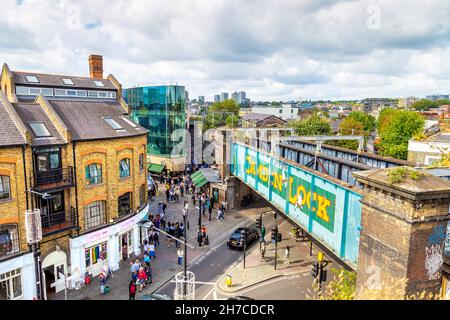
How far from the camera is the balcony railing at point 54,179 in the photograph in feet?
56.8

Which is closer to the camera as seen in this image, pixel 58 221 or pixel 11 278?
pixel 11 278

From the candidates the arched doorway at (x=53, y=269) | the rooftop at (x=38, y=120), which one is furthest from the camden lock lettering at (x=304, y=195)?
the arched doorway at (x=53, y=269)

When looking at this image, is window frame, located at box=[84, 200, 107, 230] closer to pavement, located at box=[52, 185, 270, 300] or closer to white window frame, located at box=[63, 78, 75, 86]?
pavement, located at box=[52, 185, 270, 300]

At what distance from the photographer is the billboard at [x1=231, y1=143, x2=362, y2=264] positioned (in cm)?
1230

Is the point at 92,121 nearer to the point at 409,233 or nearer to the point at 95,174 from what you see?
the point at 95,174

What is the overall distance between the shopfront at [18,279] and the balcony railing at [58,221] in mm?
Answer: 1592

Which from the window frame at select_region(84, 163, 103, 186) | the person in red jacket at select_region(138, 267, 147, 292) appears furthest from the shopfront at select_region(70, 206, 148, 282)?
the person in red jacket at select_region(138, 267, 147, 292)

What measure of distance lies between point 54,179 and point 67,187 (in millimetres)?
Answer: 795

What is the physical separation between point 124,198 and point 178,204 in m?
12.2

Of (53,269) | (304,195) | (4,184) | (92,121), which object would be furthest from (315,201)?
(4,184)

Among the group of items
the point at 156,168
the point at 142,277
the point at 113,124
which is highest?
the point at 113,124

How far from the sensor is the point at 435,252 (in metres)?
8.07
